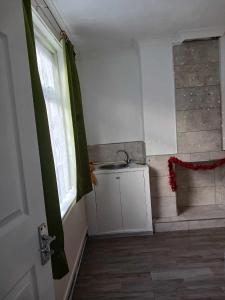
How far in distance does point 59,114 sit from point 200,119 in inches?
73.4

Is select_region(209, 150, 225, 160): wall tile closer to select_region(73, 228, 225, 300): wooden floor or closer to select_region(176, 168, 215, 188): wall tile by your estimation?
select_region(176, 168, 215, 188): wall tile

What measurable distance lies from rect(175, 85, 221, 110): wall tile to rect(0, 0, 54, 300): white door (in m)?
2.70

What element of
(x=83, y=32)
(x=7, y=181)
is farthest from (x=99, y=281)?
(x=83, y=32)

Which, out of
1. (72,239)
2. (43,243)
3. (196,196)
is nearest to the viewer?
(43,243)

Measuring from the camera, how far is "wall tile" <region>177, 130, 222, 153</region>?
3.35m

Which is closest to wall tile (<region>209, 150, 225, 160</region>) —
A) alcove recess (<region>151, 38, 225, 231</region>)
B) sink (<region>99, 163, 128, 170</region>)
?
alcove recess (<region>151, 38, 225, 231</region>)

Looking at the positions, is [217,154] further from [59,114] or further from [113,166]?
[59,114]

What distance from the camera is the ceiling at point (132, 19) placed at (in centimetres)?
228

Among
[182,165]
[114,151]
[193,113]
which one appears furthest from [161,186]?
[193,113]

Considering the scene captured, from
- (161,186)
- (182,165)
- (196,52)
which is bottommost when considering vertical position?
(161,186)

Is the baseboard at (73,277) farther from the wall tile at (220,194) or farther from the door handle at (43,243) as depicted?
the wall tile at (220,194)

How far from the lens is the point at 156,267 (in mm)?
2514

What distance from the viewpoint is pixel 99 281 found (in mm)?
2365

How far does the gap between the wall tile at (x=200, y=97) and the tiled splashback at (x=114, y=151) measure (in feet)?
2.77
